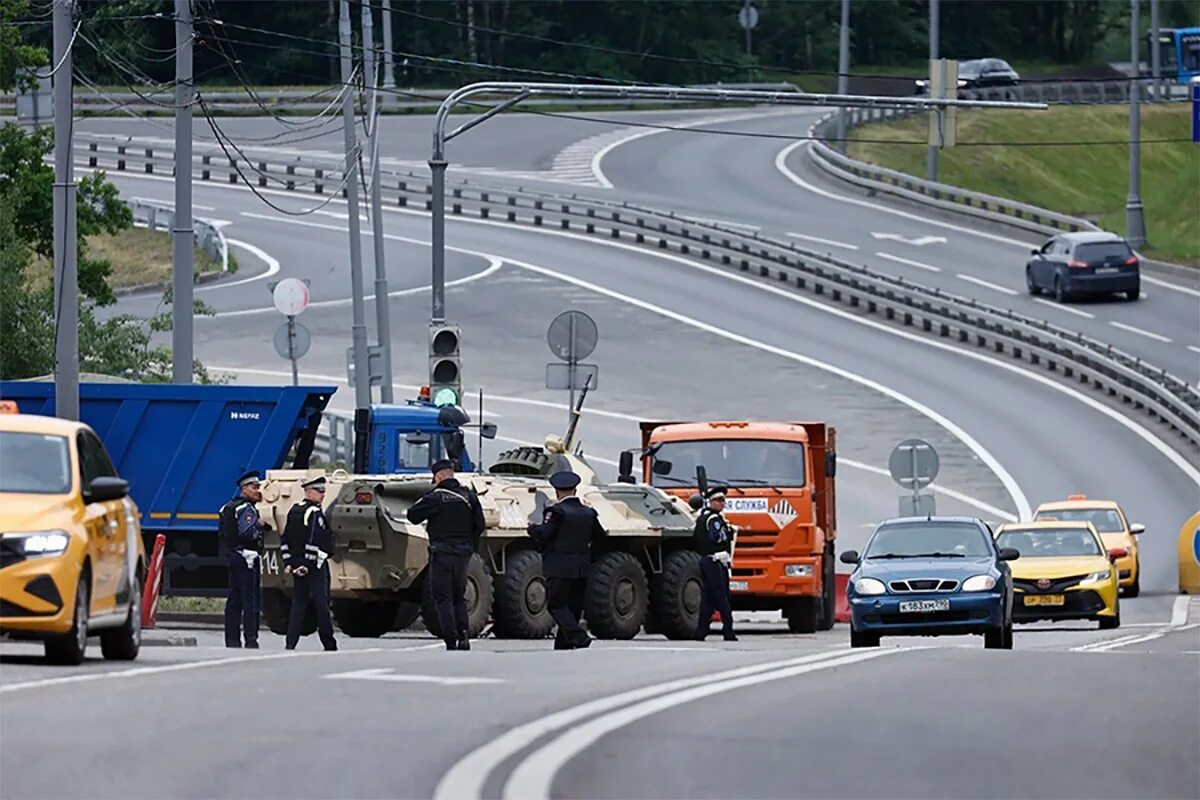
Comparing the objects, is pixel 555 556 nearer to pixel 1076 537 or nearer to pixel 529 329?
pixel 1076 537

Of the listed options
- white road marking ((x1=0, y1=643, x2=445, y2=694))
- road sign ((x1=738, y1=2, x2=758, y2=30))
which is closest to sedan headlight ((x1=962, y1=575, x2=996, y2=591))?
white road marking ((x1=0, y1=643, x2=445, y2=694))

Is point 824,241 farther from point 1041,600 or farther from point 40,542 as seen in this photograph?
point 40,542

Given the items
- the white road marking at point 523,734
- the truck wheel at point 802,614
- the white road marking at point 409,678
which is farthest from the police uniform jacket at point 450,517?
the truck wheel at point 802,614

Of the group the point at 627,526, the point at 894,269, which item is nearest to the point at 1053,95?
the point at 894,269

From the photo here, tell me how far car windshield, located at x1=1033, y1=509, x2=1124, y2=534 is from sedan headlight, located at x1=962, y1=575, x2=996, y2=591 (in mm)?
13166

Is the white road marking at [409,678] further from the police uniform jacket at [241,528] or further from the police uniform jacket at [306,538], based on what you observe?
the police uniform jacket at [241,528]

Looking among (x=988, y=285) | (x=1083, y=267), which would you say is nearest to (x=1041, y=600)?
(x=1083, y=267)

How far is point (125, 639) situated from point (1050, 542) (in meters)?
17.5

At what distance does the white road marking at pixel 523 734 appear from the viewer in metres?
9.97

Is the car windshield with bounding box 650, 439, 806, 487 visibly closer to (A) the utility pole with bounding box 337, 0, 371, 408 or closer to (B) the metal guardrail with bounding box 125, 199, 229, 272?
(A) the utility pole with bounding box 337, 0, 371, 408

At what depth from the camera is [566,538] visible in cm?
2184

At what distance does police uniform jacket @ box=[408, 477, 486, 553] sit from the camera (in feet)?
68.9

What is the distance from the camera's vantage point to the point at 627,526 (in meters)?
25.4

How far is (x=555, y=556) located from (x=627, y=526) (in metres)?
3.65
